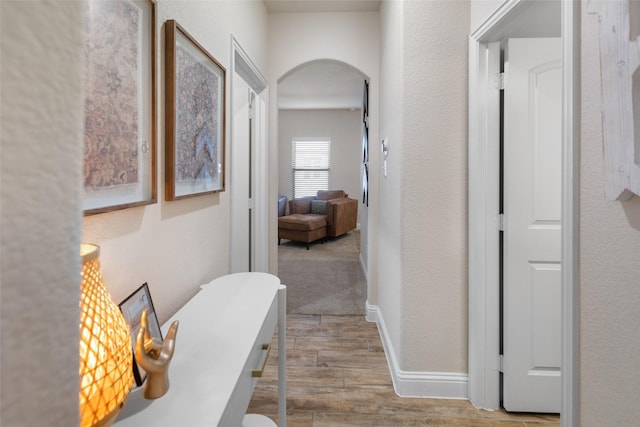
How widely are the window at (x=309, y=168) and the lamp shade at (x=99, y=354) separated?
331 inches

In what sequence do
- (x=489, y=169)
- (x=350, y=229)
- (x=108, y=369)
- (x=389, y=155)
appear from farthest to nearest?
1. (x=350, y=229)
2. (x=389, y=155)
3. (x=489, y=169)
4. (x=108, y=369)

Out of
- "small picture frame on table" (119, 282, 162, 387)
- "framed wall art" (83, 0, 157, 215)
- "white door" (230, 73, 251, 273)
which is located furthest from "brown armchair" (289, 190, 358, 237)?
"small picture frame on table" (119, 282, 162, 387)

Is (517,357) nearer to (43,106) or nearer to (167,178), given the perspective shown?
(167,178)

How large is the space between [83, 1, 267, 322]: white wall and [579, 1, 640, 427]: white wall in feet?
4.35

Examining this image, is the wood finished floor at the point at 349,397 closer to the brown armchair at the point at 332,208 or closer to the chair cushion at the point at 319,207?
the brown armchair at the point at 332,208

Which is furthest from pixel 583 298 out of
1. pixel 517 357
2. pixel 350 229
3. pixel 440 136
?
pixel 350 229

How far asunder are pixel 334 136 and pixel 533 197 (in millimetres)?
7216

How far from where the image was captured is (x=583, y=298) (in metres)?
1.11

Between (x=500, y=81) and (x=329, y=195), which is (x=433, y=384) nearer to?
(x=500, y=81)

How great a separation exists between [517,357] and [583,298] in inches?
41.3

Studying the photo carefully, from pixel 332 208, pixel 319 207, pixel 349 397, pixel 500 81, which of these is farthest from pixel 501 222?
pixel 319 207

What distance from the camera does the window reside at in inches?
354

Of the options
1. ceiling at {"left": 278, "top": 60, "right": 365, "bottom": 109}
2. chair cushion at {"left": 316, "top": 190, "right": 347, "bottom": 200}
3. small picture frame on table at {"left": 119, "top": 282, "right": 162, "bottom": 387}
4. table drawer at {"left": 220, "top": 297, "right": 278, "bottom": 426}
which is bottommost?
table drawer at {"left": 220, "top": 297, "right": 278, "bottom": 426}

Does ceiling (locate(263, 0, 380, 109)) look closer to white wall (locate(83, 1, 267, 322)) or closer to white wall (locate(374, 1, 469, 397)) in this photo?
white wall (locate(83, 1, 267, 322))
